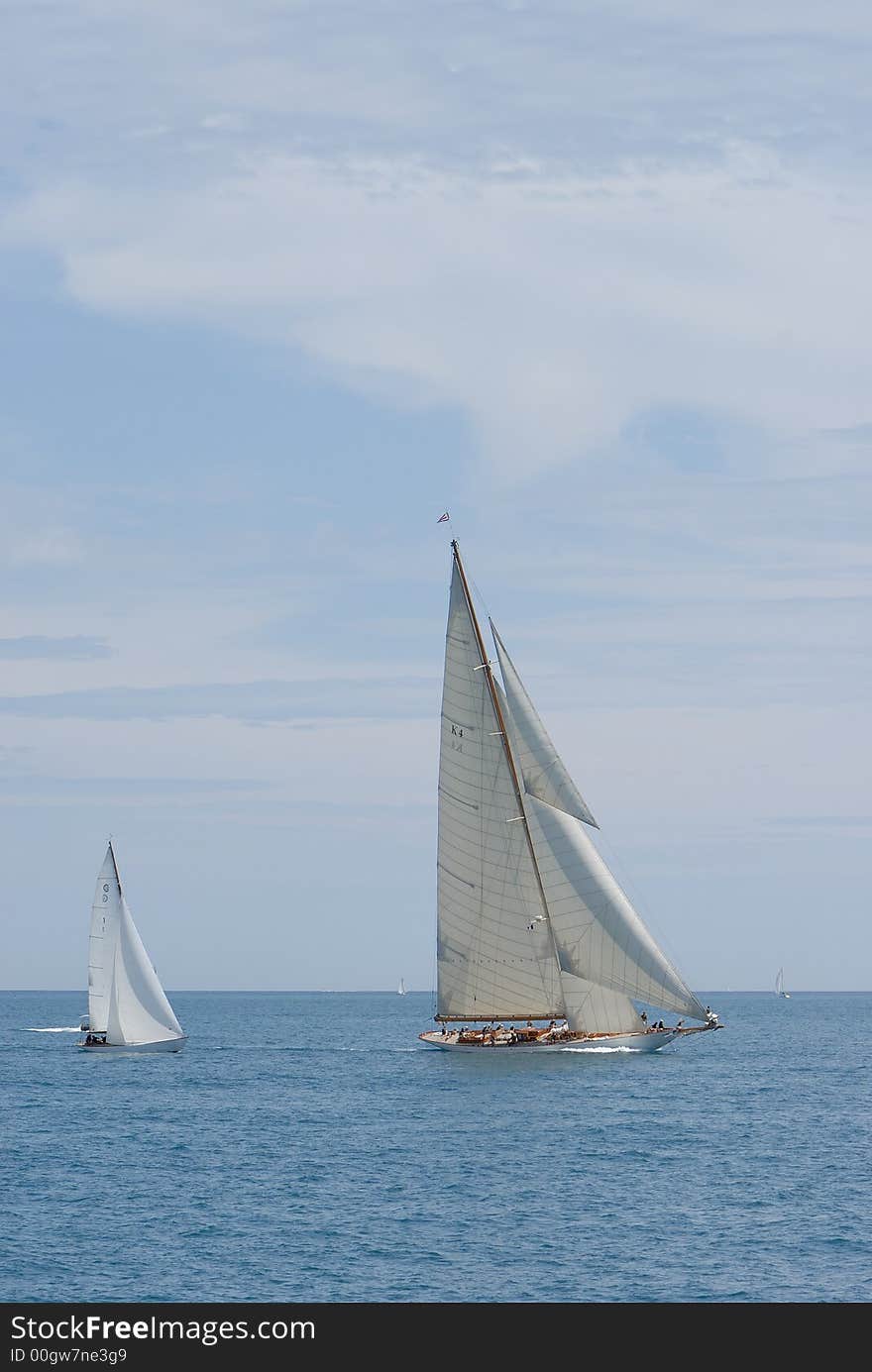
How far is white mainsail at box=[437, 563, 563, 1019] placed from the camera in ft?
274

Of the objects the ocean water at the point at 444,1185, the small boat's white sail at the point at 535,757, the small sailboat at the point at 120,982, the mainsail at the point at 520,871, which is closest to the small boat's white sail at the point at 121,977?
the small sailboat at the point at 120,982

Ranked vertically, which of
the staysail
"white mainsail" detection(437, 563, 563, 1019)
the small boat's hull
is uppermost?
"white mainsail" detection(437, 563, 563, 1019)

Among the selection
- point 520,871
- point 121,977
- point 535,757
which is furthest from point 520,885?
point 121,977

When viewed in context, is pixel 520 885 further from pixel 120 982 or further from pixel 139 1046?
pixel 139 1046

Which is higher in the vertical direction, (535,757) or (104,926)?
(535,757)

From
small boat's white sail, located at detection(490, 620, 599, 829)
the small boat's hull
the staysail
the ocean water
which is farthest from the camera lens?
the small boat's hull

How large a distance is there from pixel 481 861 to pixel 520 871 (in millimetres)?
2125

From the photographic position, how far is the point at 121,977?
98.1 meters

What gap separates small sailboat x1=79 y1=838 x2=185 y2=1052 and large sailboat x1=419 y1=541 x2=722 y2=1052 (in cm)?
2220

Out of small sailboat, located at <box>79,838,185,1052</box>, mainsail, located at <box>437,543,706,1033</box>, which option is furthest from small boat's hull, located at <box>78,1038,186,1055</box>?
mainsail, located at <box>437,543,706,1033</box>

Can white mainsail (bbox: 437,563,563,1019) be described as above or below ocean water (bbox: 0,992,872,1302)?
above

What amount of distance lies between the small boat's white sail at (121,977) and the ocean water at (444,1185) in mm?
4418

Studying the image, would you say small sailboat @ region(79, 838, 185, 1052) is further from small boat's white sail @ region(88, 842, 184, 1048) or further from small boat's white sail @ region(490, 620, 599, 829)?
small boat's white sail @ region(490, 620, 599, 829)
